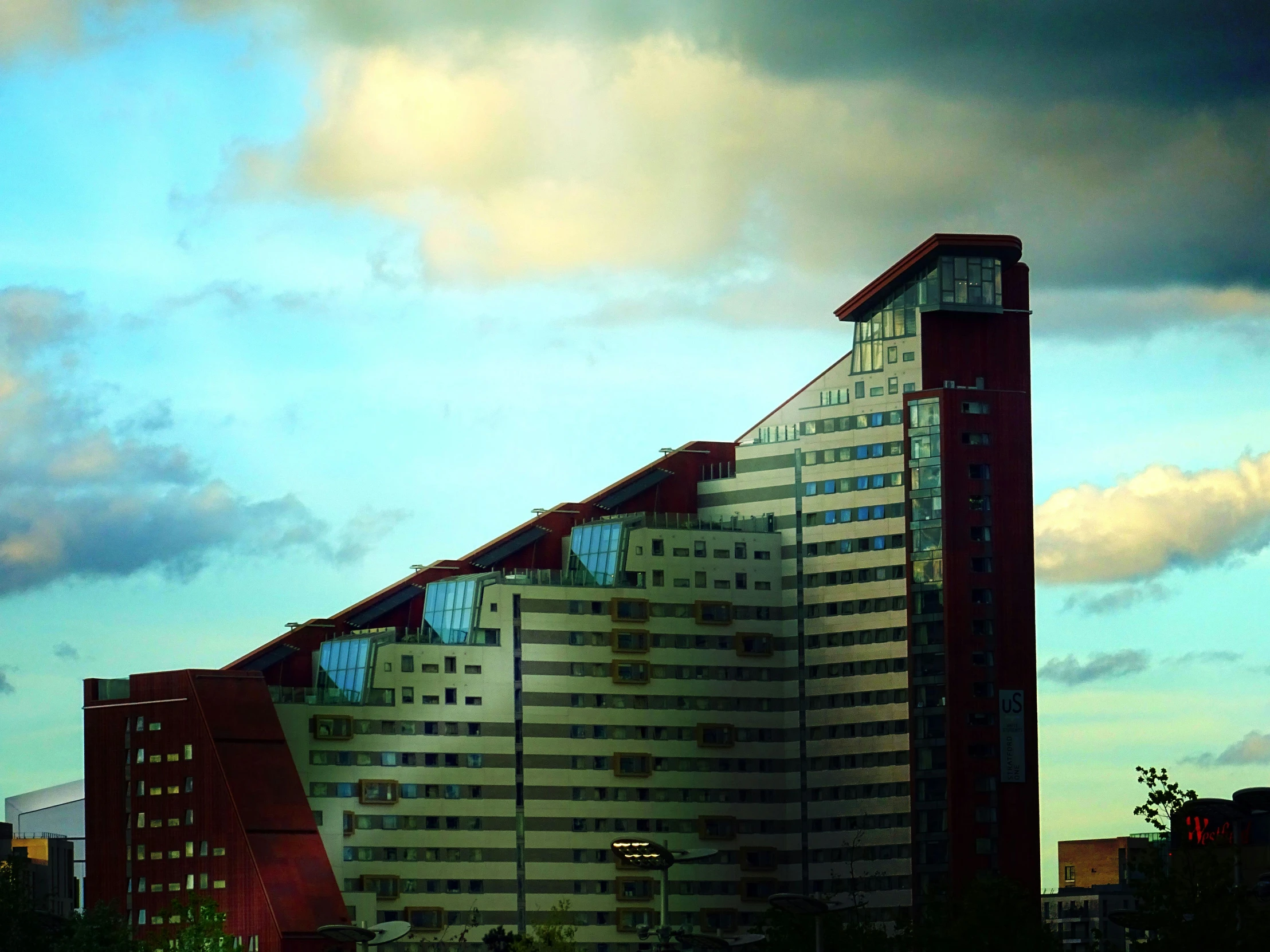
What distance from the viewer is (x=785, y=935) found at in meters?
176

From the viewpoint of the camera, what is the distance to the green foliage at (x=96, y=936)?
17850 cm

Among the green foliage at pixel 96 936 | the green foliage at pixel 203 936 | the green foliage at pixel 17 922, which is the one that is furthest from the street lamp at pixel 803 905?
the green foliage at pixel 17 922

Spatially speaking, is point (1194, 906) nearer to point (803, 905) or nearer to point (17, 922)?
point (803, 905)

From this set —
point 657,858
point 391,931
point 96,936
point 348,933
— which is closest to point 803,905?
point 657,858

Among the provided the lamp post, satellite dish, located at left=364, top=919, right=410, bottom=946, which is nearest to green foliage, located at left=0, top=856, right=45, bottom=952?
satellite dish, located at left=364, top=919, right=410, bottom=946

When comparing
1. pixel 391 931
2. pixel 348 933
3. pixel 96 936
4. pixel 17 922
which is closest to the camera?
pixel 348 933

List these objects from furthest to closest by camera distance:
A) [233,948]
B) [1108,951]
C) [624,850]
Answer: [233,948]
[624,850]
[1108,951]

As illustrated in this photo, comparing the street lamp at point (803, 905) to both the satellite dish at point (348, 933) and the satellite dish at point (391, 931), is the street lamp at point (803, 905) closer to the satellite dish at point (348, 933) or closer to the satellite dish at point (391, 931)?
the satellite dish at point (348, 933)

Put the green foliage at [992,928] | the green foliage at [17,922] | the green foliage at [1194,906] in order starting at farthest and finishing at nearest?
the green foliage at [17,922], the green foliage at [992,928], the green foliage at [1194,906]

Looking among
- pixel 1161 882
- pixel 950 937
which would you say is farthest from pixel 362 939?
pixel 1161 882

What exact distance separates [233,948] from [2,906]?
17780mm

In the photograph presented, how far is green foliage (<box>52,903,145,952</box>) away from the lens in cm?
17850

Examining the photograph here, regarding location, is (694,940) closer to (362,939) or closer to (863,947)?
(863,947)

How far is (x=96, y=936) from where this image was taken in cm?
18162
